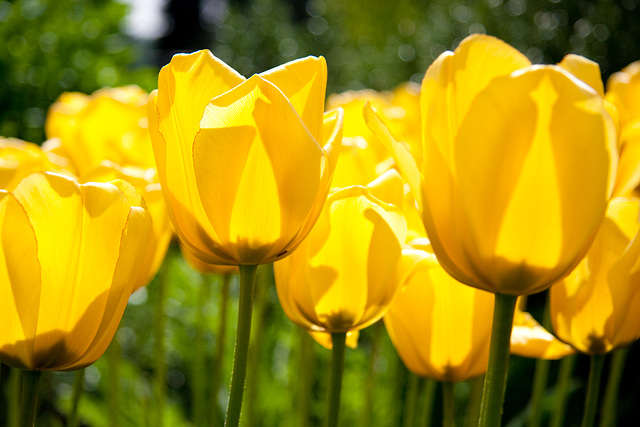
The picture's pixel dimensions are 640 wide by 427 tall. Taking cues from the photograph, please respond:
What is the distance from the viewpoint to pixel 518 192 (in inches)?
14.0

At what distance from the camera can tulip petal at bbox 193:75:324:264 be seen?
0.38 metres

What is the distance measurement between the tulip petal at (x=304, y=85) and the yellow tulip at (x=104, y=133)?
37cm

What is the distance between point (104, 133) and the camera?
86 cm

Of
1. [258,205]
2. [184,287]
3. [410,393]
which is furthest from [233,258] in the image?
[184,287]

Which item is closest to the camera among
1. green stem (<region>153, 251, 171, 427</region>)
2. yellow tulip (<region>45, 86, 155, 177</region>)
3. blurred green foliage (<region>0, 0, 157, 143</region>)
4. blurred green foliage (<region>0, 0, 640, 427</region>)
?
yellow tulip (<region>45, 86, 155, 177</region>)

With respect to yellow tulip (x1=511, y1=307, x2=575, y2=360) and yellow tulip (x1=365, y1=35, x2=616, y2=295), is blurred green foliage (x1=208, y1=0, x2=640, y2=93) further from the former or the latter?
yellow tulip (x1=365, y1=35, x2=616, y2=295)

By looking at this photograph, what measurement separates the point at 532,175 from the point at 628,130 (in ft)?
0.92

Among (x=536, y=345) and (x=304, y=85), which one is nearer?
(x=304, y=85)

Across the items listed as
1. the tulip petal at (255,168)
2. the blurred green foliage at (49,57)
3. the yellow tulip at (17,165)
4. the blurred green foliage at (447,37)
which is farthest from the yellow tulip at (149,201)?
the blurred green foliage at (447,37)

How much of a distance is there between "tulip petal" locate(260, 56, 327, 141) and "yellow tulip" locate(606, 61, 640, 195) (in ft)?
0.77

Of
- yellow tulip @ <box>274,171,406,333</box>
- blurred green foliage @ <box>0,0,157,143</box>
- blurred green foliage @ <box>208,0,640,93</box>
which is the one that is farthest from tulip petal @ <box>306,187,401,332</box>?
blurred green foliage @ <box>208,0,640,93</box>

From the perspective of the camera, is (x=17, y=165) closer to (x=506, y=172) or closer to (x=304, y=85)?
(x=304, y=85)

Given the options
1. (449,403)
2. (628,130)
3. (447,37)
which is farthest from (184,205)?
(447,37)

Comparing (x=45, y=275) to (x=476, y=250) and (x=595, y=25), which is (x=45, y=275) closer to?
(x=476, y=250)
